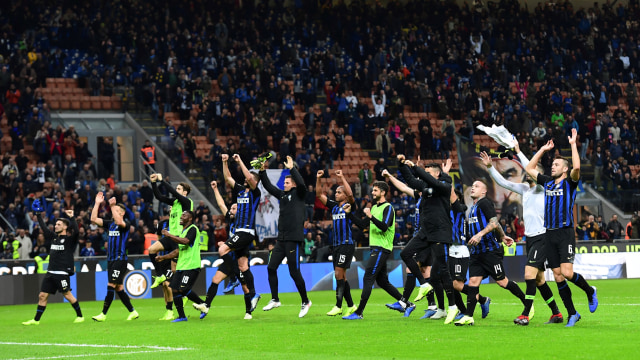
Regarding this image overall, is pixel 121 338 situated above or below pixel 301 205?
below

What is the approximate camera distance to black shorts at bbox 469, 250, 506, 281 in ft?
47.3

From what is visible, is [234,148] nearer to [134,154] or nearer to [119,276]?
[134,154]

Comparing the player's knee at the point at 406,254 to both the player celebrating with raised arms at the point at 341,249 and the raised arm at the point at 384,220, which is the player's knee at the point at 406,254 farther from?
the player celebrating with raised arms at the point at 341,249

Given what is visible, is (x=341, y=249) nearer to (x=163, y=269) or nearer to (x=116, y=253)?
(x=163, y=269)

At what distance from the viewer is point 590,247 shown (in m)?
30.8

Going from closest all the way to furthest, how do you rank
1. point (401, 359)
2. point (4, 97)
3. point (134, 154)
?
point (401, 359), point (4, 97), point (134, 154)

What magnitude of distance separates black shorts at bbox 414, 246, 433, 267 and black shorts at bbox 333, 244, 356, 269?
1.22m

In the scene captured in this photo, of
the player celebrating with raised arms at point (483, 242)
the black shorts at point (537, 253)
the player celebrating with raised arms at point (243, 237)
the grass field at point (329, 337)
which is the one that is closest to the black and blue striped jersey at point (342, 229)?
the grass field at point (329, 337)

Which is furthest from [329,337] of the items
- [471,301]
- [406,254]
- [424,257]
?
[424,257]

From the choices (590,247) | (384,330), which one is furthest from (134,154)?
(384,330)

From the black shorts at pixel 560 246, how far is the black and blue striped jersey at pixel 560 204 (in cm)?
9

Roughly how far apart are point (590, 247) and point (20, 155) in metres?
18.7

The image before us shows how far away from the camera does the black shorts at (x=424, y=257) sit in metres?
16.0

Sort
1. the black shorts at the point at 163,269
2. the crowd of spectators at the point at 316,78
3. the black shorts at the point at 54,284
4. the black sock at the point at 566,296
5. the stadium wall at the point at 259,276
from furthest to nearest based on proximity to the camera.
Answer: the crowd of spectators at the point at 316,78 → the stadium wall at the point at 259,276 → the black shorts at the point at 163,269 → the black shorts at the point at 54,284 → the black sock at the point at 566,296
